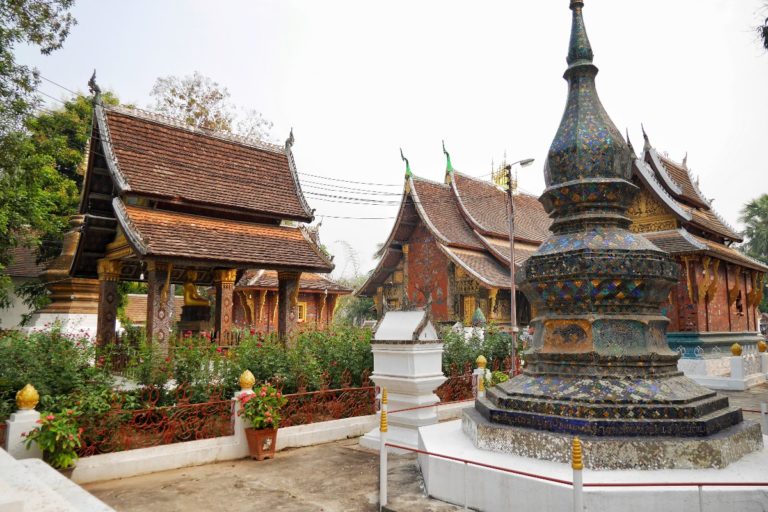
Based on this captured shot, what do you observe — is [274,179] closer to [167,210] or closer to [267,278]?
[167,210]

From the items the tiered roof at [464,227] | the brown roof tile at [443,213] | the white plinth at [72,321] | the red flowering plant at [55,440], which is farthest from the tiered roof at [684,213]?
the white plinth at [72,321]

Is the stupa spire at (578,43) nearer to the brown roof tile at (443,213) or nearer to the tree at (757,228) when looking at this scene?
the brown roof tile at (443,213)

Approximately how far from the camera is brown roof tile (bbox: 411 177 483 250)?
2264cm

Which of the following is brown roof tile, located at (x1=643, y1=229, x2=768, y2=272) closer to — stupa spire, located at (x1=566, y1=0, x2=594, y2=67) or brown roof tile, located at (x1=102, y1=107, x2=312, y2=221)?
brown roof tile, located at (x1=102, y1=107, x2=312, y2=221)

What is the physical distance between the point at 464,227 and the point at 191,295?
1372 centimetres

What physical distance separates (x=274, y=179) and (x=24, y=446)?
381 inches

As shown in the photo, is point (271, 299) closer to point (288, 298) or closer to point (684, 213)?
point (288, 298)

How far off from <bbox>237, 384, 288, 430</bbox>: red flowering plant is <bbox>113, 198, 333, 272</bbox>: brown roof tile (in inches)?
176

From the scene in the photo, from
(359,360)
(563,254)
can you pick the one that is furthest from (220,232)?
(563,254)

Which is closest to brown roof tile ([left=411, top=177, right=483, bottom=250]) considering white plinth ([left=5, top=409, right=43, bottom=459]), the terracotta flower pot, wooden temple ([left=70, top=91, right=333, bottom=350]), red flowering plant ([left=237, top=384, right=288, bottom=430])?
wooden temple ([left=70, top=91, right=333, bottom=350])

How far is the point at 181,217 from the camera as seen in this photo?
39.0ft

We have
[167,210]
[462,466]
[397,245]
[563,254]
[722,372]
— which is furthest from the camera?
[397,245]

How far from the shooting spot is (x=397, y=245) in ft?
82.1

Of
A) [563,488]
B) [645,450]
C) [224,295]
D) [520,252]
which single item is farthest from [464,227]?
[563,488]
